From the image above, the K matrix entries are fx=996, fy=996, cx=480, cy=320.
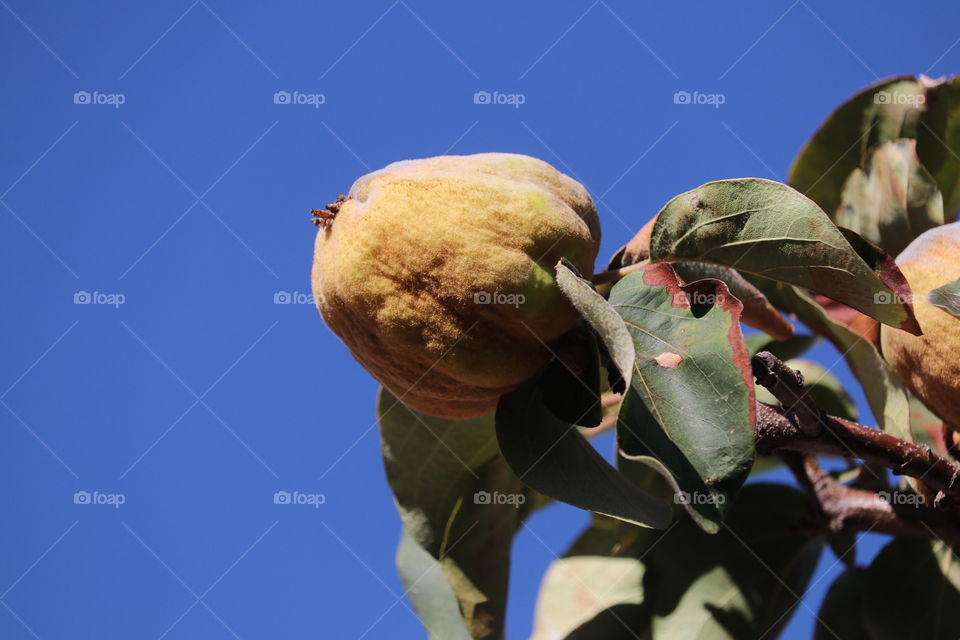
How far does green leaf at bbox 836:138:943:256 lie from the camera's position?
1802mm

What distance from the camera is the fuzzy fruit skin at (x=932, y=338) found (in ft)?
4.62

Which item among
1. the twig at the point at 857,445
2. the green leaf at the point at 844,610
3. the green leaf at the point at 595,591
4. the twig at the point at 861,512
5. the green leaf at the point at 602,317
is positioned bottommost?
the green leaf at the point at 844,610

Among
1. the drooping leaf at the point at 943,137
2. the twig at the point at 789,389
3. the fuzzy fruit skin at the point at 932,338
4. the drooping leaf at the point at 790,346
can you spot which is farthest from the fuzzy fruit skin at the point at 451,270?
the drooping leaf at the point at 943,137

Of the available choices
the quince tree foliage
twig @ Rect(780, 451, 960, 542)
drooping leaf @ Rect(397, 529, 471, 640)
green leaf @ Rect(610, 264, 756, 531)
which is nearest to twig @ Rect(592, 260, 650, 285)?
the quince tree foliage

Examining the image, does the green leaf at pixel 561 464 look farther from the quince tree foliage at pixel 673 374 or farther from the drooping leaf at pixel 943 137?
the drooping leaf at pixel 943 137

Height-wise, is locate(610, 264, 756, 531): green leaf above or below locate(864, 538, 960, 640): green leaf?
above

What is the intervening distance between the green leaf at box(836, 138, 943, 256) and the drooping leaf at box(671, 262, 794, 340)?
1.21 ft

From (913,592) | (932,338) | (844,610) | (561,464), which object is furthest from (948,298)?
(844,610)

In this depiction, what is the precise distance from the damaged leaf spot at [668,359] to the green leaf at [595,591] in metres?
0.71

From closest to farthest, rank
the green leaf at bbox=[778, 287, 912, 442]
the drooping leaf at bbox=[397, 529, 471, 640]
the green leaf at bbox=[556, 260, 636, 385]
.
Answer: the green leaf at bbox=[556, 260, 636, 385] < the green leaf at bbox=[778, 287, 912, 442] < the drooping leaf at bbox=[397, 529, 471, 640]

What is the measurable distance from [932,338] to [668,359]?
45 centimetres

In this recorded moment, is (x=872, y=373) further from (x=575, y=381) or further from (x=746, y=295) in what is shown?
(x=575, y=381)

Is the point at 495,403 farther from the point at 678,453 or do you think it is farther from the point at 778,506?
the point at 778,506

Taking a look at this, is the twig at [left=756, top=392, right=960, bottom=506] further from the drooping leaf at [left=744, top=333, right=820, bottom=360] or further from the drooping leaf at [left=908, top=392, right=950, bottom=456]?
the drooping leaf at [left=744, top=333, right=820, bottom=360]
